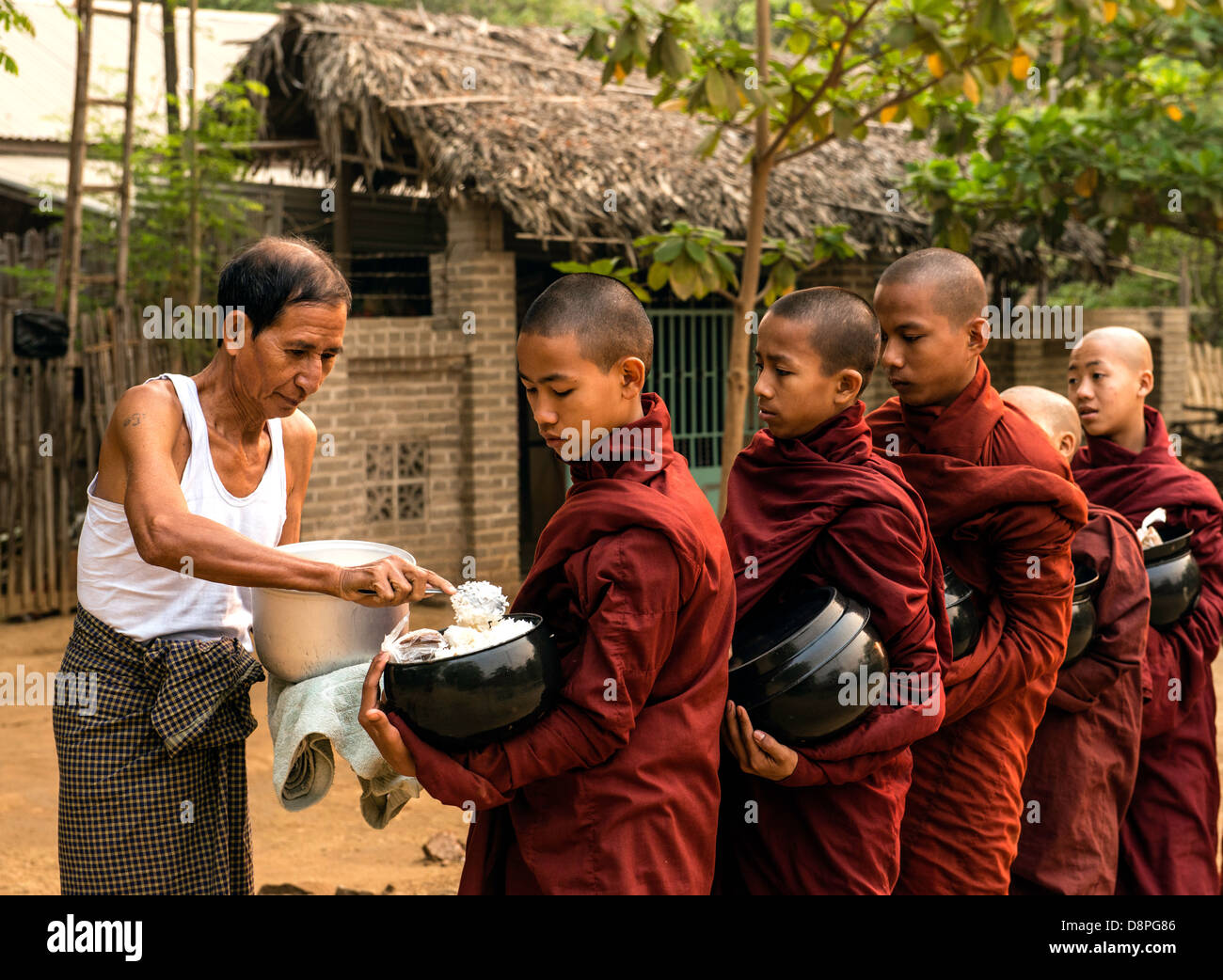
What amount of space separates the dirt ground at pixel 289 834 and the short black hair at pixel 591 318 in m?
2.39

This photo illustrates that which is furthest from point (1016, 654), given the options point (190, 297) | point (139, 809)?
point (190, 297)

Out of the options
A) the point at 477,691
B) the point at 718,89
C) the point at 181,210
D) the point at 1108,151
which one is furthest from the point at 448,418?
the point at 477,691

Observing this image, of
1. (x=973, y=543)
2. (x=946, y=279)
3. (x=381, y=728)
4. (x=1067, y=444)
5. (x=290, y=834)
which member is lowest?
(x=290, y=834)

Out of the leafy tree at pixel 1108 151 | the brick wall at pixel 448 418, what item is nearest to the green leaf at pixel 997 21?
the leafy tree at pixel 1108 151

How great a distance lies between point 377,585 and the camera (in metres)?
1.95

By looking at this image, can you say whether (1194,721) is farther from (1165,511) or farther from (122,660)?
(122,660)

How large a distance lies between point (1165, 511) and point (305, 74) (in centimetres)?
677

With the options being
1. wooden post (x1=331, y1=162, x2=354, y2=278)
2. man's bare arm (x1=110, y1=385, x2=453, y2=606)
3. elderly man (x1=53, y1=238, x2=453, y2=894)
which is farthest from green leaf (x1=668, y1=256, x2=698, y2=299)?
wooden post (x1=331, y1=162, x2=354, y2=278)

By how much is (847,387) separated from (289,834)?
309cm

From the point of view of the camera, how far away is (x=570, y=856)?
6.12 feet

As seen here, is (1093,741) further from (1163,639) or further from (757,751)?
(757,751)

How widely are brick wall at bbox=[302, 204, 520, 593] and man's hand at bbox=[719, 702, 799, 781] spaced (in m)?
5.63

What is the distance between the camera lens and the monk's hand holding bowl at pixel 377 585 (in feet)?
6.40

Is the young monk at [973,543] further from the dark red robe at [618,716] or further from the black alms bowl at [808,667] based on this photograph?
the dark red robe at [618,716]
